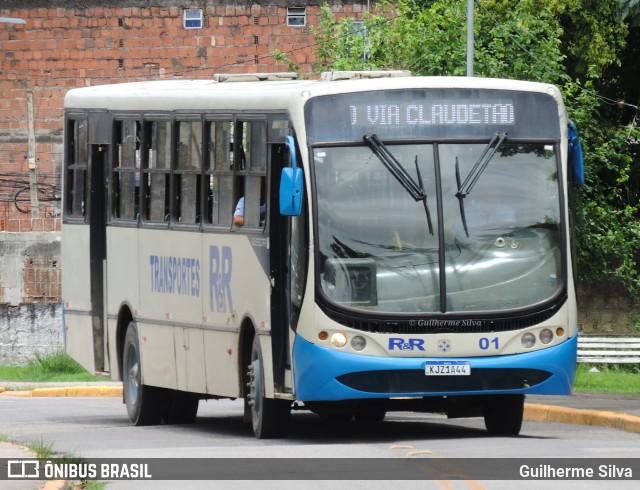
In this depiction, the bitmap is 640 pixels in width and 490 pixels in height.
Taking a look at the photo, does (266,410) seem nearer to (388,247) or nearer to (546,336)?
(388,247)

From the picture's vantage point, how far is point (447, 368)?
48.6ft

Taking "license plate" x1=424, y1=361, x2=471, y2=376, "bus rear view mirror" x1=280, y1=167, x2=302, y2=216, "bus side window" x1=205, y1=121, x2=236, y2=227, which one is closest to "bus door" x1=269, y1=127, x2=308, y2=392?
"bus rear view mirror" x1=280, y1=167, x2=302, y2=216

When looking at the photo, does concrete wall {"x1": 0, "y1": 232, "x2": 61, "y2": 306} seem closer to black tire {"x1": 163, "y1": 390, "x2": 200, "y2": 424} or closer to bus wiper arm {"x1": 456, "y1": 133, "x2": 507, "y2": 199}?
black tire {"x1": 163, "y1": 390, "x2": 200, "y2": 424}

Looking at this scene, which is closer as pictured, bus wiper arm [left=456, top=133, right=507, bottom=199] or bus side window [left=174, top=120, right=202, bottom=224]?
bus wiper arm [left=456, top=133, right=507, bottom=199]

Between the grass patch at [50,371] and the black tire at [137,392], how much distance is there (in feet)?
38.2

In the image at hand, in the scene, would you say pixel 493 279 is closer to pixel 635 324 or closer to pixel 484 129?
pixel 484 129

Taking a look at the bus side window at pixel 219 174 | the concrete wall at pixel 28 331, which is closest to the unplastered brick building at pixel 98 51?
the concrete wall at pixel 28 331

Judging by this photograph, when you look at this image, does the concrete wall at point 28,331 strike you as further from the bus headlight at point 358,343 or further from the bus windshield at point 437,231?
the bus headlight at point 358,343

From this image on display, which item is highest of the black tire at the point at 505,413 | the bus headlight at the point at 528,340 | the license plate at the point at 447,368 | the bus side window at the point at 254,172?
the bus side window at the point at 254,172

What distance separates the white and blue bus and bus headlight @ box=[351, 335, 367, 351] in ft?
0.04

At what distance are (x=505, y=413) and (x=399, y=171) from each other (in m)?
2.49

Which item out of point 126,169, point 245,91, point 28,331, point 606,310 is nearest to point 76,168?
point 126,169

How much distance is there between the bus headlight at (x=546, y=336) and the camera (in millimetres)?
15180

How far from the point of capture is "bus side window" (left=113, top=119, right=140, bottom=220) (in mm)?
18984
